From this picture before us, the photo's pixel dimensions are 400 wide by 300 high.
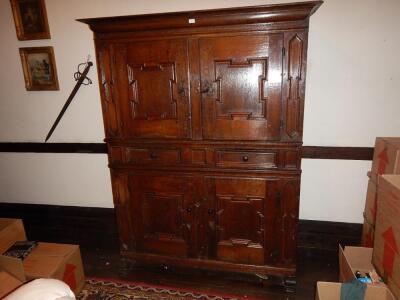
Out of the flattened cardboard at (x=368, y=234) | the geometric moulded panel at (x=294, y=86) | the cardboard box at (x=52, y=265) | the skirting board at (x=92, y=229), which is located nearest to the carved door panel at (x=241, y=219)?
the geometric moulded panel at (x=294, y=86)

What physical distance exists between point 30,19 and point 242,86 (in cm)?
213

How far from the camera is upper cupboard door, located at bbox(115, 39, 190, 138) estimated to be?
1.95 m

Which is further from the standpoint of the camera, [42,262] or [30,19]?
[30,19]

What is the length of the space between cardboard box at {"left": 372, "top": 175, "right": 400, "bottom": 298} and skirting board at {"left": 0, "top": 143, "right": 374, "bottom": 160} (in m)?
0.80

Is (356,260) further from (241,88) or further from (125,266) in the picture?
(125,266)

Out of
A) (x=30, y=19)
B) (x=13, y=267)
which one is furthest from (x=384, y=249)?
(x=30, y=19)

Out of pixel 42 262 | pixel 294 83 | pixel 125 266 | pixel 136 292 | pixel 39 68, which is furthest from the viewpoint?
pixel 39 68

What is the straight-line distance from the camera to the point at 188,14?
1.79 metres

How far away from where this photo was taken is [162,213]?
7.40 ft

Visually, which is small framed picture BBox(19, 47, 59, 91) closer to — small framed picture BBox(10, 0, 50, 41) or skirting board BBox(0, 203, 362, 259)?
small framed picture BBox(10, 0, 50, 41)

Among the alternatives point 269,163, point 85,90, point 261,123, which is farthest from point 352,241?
point 85,90

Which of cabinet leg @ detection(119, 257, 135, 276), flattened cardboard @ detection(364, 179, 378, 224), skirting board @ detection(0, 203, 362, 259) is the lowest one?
cabinet leg @ detection(119, 257, 135, 276)

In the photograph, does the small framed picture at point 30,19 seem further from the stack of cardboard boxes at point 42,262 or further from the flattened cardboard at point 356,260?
the flattened cardboard at point 356,260

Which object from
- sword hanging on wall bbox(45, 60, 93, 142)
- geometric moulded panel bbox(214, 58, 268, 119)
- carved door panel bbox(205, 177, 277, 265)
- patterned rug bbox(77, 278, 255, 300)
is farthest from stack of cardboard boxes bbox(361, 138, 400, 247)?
sword hanging on wall bbox(45, 60, 93, 142)
